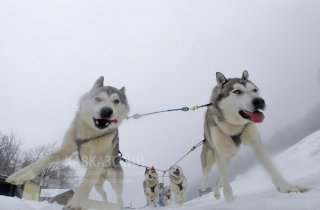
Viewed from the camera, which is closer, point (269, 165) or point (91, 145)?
point (269, 165)

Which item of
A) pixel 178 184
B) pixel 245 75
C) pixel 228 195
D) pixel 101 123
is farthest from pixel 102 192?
pixel 178 184

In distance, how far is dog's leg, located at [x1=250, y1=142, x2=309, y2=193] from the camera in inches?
149

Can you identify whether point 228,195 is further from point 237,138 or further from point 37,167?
point 37,167

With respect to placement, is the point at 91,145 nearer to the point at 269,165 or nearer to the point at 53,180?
the point at 269,165

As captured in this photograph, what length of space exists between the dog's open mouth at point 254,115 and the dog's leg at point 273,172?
0.47 meters

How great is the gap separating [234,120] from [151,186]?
783cm

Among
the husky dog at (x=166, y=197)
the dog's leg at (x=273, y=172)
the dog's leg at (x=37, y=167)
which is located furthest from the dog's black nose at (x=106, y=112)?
the husky dog at (x=166, y=197)

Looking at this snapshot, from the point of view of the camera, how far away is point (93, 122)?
481cm

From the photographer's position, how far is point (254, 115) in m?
4.54

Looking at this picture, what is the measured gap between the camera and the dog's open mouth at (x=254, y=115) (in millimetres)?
4469

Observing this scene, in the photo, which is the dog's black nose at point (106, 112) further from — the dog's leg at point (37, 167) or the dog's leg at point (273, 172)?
the dog's leg at point (273, 172)

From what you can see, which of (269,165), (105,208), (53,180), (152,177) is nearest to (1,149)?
(53,180)

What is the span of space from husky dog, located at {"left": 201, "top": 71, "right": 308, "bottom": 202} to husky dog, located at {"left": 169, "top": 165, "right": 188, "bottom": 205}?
20.4 feet

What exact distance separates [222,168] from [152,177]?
7.35 metres
